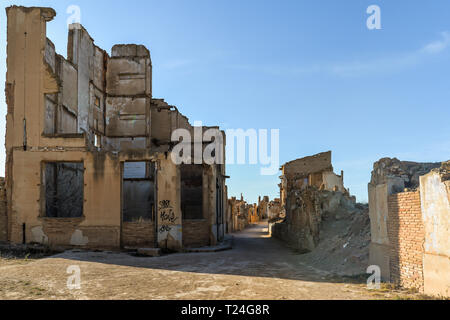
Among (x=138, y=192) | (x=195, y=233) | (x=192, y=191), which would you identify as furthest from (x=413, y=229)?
(x=138, y=192)

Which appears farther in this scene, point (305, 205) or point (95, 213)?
point (305, 205)

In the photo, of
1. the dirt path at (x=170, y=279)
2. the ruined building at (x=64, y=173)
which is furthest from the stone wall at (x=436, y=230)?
the ruined building at (x=64, y=173)

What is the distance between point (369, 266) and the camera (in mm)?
9594

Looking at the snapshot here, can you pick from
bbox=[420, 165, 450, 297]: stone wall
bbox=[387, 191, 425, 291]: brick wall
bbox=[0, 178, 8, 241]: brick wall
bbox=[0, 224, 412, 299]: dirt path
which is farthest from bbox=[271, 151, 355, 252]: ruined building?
bbox=[0, 178, 8, 241]: brick wall

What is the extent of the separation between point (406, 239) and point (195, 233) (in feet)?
33.7

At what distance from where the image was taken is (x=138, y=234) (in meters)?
15.3

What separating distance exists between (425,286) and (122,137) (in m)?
21.5

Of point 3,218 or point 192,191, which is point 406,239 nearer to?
point 3,218

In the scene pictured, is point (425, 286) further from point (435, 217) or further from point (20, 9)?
point (20, 9)

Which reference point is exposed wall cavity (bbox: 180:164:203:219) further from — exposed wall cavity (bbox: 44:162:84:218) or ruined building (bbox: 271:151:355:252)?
exposed wall cavity (bbox: 44:162:84:218)

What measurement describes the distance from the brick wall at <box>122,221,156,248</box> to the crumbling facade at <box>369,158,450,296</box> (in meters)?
9.14

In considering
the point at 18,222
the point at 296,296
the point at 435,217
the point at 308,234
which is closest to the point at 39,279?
the point at 296,296

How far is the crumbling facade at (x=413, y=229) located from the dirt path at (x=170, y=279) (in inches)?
38.4

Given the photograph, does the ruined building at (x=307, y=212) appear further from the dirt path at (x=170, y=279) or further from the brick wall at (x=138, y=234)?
the brick wall at (x=138, y=234)
